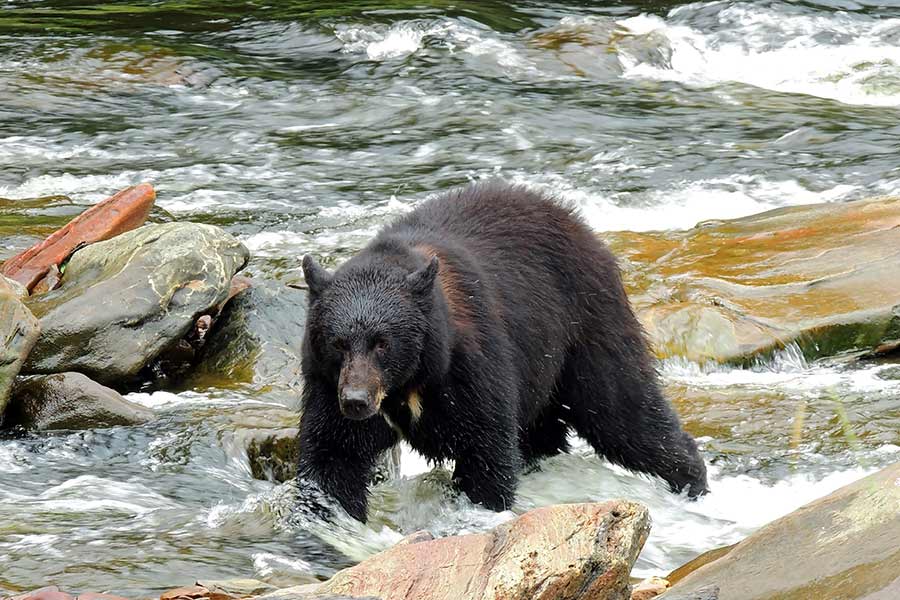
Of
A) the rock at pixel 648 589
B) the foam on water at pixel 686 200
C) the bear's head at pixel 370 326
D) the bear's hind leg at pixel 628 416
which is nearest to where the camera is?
the rock at pixel 648 589

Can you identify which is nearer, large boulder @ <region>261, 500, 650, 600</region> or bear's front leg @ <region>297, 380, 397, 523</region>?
large boulder @ <region>261, 500, 650, 600</region>

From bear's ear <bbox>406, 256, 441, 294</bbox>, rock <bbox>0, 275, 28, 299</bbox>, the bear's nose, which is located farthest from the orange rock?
rock <bbox>0, 275, 28, 299</bbox>

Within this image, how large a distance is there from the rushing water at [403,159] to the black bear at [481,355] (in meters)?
0.27

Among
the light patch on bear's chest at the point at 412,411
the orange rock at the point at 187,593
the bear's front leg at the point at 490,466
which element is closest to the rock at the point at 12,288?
the light patch on bear's chest at the point at 412,411

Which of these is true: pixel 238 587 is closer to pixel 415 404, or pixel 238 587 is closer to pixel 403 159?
pixel 415 404

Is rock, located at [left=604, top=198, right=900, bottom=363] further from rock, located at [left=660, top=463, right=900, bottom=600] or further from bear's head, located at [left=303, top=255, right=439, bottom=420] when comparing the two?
rock, located at [left=660, top=463, right=900, bottom=600]

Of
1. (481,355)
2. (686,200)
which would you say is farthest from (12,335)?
(686,200)

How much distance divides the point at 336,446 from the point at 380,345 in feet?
2.10

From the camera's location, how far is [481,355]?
5.89 m

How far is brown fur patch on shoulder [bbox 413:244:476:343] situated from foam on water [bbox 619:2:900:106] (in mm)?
11206

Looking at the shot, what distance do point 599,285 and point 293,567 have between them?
205 centimetres

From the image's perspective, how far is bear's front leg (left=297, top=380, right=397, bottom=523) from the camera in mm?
5863

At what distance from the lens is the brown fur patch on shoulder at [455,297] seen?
5859mm

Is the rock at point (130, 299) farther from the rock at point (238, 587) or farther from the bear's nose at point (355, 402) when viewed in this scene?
the rock at point (238, 587)
